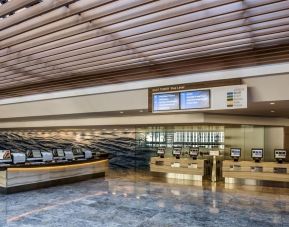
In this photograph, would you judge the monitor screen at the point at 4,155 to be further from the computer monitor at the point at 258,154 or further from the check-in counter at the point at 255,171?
the computer monitor at the point at 258,154

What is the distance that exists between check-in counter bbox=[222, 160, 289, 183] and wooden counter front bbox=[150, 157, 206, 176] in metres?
1.09

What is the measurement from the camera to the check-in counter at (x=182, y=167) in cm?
1169

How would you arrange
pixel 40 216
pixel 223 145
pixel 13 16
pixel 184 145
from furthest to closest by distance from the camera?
pixel 184 145 → pixel 223 145 → pixel 40 216 → pixel 13 16

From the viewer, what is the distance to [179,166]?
1216cm

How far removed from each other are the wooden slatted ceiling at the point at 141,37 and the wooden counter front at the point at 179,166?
17.0 ft

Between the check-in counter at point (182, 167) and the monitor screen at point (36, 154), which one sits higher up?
the monitor screen at point (36, 154)

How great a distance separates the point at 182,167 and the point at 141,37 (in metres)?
7.83

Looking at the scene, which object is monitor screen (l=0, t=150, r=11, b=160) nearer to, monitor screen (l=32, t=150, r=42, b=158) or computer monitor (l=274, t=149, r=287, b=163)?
monitor screen (l=32, t=150, r=42, b=158)

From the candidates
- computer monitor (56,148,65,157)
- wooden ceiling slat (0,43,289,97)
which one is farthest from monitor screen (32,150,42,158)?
wooden ceiling slat (0,43,289,97)

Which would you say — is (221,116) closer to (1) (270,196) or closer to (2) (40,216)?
(1) (270,196)

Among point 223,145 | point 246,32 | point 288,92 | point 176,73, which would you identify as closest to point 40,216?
point 176,73

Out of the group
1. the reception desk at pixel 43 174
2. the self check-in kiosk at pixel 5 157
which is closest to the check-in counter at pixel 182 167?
the reception desk at pixel 43 174

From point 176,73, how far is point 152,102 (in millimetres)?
1032

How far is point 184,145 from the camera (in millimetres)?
14430
